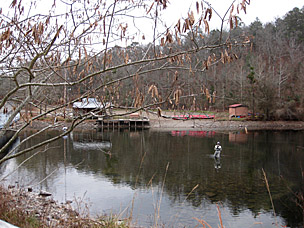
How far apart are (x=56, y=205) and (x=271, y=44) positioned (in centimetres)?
5747

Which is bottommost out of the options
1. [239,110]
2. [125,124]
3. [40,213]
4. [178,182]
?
[178,182]

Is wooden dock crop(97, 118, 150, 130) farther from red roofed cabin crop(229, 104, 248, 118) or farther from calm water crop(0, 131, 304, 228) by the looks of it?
calm water crop(0, 131, 304, 228)

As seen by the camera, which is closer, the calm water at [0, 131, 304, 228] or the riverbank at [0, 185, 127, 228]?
the riverbank at [0, 185, 127, 228]

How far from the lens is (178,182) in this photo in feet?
45.3

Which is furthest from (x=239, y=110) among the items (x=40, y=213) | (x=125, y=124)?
(x=40, y=213)

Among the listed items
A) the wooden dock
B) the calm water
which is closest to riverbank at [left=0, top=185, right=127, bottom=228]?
the calm water

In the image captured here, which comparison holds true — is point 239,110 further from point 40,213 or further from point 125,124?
point 40,213

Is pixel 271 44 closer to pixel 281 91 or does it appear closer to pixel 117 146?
pixel 281 91

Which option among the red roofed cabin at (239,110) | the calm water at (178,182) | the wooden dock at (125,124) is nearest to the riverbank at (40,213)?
the calm water at (178,182)

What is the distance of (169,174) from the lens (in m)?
15.2

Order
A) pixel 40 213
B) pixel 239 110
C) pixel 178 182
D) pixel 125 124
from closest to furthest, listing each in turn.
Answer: pixel 40 213 → pixel 178 182 → pixel 239 110 → pixel 125 124

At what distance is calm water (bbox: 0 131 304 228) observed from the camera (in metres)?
10.0

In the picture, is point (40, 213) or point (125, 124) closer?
point (40, 213)

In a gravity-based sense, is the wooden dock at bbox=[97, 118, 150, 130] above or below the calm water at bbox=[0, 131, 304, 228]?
above
